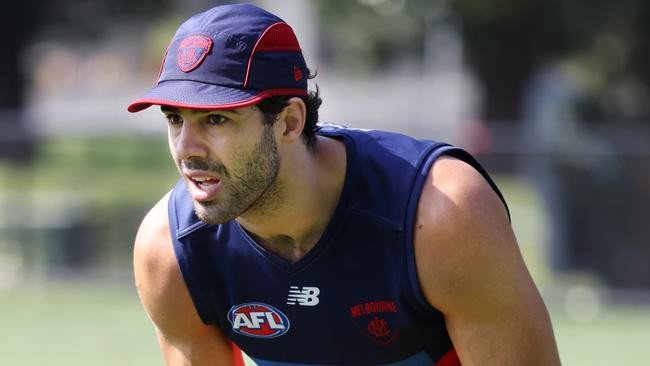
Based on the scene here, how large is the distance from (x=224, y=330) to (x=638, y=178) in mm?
8811

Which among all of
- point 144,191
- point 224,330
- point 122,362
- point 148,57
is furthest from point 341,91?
point 224,330

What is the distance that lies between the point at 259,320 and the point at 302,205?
1.54ft

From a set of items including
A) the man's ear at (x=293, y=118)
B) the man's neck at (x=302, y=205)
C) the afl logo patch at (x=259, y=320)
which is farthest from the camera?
the afl logo patch at (x=259, y=320)

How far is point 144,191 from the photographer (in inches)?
556

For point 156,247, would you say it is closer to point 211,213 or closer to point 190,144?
Result: point 211,213

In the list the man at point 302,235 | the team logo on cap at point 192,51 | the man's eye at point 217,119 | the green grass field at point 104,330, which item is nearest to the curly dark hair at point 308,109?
the man at point 302,235

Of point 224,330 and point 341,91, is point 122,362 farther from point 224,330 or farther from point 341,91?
point 341,91

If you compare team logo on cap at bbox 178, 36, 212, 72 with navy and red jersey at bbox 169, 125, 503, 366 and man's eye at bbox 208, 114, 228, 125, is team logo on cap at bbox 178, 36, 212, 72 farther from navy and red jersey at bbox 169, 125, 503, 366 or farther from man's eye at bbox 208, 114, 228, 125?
navy and red jersey at bbox 169, 125, 503, 366

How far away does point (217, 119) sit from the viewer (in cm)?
397

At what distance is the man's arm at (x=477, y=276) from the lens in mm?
3957

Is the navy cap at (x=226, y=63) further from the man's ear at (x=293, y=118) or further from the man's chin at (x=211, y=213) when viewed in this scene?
the man's chin at (x=211, y=213)

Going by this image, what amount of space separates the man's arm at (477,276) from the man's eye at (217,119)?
2.28 feet

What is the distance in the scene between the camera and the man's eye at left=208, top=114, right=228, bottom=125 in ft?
13.0

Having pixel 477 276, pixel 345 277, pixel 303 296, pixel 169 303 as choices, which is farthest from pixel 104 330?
pixel 477 276
